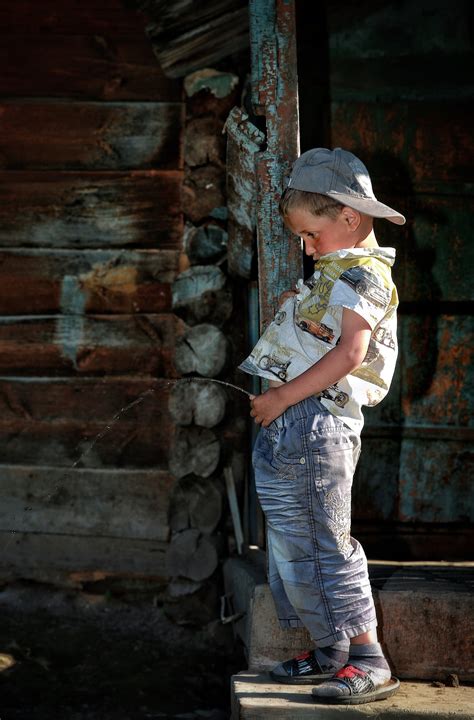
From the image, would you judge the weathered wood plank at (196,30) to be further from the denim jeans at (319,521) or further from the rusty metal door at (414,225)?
the denim jeans at (319,521)

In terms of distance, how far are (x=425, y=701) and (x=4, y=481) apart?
2084mm

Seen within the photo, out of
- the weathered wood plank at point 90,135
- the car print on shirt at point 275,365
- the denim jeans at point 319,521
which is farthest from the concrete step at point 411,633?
the weathered wood plank at point 90,135

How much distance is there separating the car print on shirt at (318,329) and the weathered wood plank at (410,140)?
4.50ft

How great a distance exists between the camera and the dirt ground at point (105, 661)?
3045 millimetres

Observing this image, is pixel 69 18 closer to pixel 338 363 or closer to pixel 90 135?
pixel 90 135

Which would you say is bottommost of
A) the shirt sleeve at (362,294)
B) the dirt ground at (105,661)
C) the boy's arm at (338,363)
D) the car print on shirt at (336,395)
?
the dirt ground at (105,661)

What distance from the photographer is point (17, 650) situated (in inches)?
136

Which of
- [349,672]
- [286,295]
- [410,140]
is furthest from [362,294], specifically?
[410,140]

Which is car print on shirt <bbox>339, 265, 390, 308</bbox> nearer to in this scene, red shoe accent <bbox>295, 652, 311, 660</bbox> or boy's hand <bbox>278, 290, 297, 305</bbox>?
boy's hand <bbox>278, 290, 297, 305</bbox>

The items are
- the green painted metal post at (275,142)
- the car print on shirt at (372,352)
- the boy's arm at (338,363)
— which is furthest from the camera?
the green painted metal post at (275,142)

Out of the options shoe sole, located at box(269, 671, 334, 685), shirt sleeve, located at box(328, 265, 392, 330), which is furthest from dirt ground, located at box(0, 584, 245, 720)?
shirt sleeve, located at box(328, 265, 392, 330)

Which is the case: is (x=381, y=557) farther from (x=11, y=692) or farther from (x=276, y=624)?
(x=11, y=692)

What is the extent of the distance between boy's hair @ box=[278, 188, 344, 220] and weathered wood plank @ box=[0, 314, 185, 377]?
130 cm

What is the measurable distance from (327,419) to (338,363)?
21 centimetres
